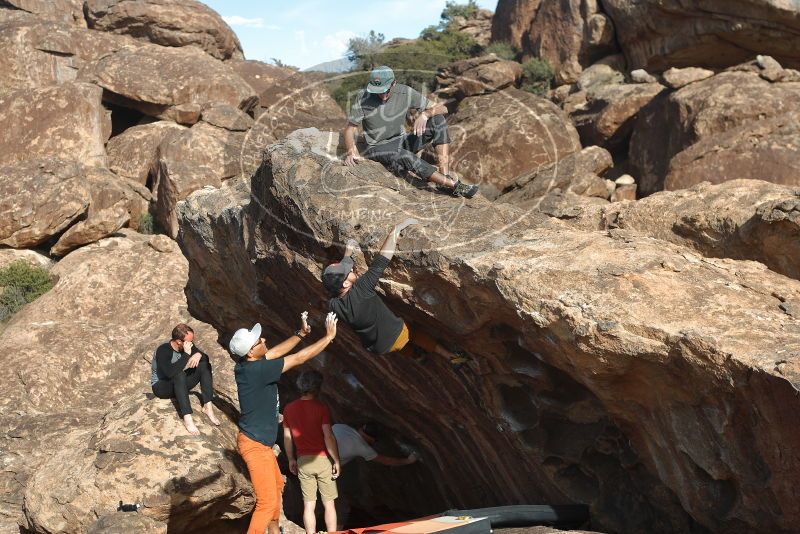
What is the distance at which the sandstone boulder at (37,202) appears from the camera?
61.6 ft

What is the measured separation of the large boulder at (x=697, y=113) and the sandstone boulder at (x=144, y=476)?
9.57 meters

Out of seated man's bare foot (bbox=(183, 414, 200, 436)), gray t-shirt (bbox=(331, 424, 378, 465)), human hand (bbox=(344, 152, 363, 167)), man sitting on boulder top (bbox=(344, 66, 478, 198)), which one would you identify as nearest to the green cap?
man sitting on boulder top (bbox=(344, 66, 478, 198))

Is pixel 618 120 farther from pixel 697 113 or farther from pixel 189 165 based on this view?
pixel 189 165

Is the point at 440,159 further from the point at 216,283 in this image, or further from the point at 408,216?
the point at 216,283

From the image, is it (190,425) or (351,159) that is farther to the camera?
(190,425)

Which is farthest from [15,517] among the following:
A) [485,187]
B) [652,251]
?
[485,187]

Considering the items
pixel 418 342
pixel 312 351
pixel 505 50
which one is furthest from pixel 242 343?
pixel 505 50

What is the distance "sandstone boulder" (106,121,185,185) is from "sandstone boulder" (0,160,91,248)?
9.70 feet

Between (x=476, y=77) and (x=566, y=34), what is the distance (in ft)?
17.6

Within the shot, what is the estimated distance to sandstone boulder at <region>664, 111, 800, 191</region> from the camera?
12.8 m

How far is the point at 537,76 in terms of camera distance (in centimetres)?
2603

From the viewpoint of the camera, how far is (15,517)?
918 centimetres

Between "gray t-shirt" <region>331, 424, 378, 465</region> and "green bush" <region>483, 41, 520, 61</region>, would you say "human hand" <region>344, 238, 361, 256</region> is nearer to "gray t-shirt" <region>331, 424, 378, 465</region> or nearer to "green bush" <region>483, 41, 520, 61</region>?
→ "gray t-shirt" <region>331, 424, 378, 465</region>

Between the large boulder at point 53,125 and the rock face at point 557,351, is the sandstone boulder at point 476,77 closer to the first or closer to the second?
the large boulder at point 53,125
